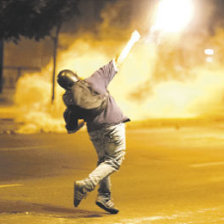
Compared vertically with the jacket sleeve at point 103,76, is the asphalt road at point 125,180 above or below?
below

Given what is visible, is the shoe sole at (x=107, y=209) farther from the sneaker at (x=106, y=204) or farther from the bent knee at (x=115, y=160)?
the bent knee at (x=115, y=160)

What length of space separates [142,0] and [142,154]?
19353mm

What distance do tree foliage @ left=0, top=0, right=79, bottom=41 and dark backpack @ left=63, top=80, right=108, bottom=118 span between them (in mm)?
9782

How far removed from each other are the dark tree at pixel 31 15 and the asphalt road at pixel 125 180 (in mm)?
3652

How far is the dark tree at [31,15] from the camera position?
15766 mm

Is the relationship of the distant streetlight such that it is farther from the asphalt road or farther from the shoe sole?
the shoe sole

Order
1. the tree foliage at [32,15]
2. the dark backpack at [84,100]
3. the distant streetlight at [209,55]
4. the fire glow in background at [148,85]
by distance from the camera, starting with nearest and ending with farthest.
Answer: the dark backpack at [84,100] → the tree foliage at [32,15] → the fire glow in background at [148,85] → the distant streetlight at [209,55]

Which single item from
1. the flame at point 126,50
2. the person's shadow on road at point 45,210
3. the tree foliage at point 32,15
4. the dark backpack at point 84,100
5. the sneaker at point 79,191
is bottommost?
the person's shadow on road at point 45,210

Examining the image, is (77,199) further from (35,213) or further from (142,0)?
(142,0)

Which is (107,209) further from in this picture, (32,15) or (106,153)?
(32,15)

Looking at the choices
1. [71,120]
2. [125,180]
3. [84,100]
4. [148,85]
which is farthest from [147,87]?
[84,100]

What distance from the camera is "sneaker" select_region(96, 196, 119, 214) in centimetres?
643

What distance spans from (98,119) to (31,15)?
1037 cm

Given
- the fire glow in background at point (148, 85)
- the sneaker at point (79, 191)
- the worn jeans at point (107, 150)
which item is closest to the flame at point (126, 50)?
the worn jeans at point (107, 150)
